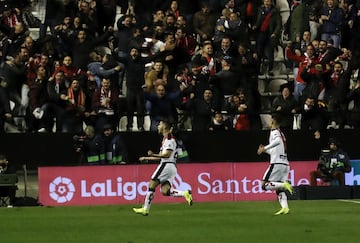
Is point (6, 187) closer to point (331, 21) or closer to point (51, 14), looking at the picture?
point (51, 14)

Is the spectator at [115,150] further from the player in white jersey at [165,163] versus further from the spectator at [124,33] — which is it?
the player in white jersey at [165,163]

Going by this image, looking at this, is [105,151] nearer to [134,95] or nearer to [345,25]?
[134,95]

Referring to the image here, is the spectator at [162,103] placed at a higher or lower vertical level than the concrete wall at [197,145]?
higher

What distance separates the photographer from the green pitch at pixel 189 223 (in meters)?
16.6

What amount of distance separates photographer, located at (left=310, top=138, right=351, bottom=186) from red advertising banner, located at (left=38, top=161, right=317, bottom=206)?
30 centimetres

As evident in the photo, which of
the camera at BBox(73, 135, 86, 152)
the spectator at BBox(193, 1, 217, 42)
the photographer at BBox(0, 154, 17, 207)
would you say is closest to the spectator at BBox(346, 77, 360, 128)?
the spectator at BBox(193, 1, 217, 42)

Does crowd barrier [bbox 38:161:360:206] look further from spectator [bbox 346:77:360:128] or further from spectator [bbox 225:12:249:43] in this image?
spectator [bbox 225:12:249:43]

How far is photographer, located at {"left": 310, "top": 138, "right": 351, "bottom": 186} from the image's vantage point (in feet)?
86.4

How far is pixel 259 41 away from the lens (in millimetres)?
28656

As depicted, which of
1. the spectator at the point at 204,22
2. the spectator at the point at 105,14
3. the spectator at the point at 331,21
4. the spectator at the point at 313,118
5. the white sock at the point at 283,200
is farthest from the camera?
the spectator at the point at 105,14

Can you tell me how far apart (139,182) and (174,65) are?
130 inches

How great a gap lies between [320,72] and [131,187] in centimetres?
559

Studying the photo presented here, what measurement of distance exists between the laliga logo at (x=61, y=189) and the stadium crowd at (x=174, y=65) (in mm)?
1454

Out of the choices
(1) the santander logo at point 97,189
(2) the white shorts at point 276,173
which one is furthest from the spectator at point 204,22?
(2) the white shorts at point 276,173
